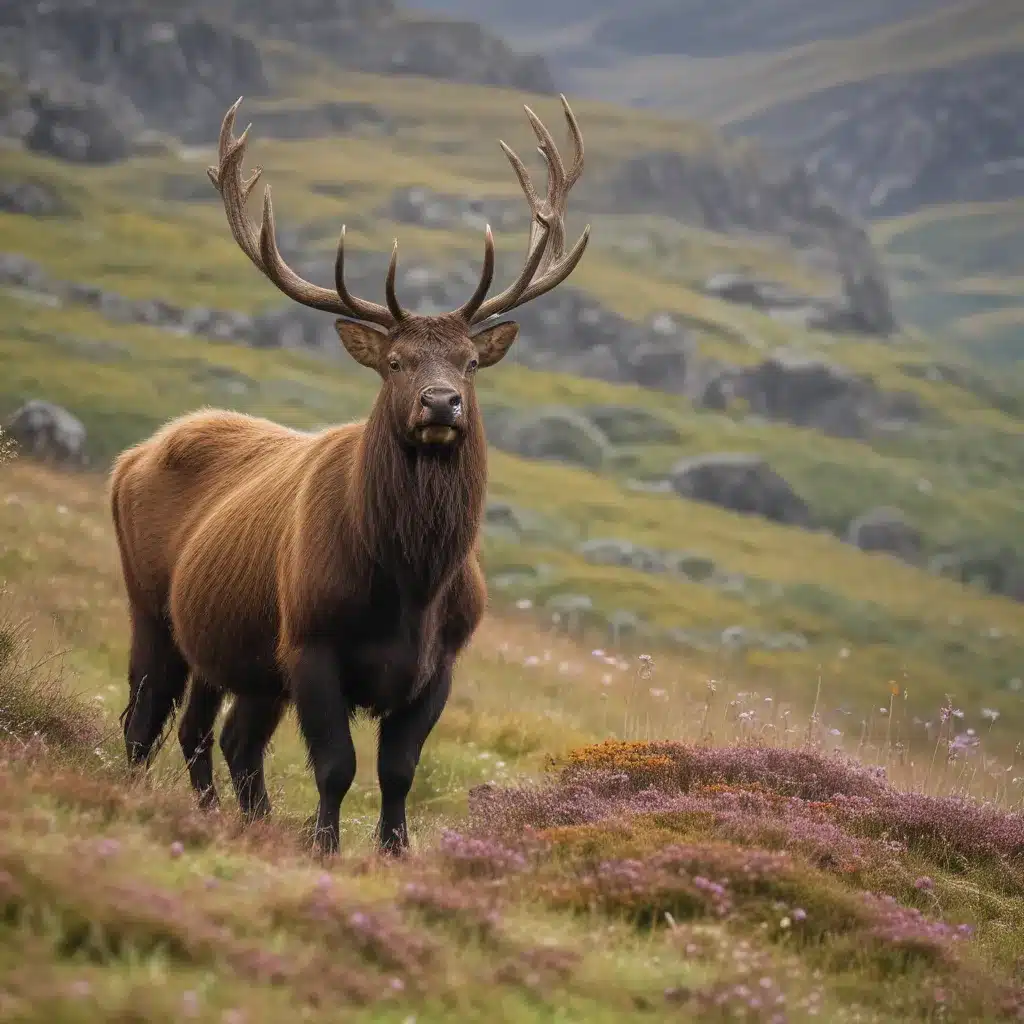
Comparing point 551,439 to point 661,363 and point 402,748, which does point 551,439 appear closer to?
point 661,363

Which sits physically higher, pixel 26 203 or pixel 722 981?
pixel 26 203

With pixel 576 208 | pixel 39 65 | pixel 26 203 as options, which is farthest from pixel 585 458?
pixel 39 65

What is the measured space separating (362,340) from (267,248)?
89 centimetres

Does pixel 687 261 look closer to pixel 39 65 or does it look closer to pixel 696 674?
pixel 39 65

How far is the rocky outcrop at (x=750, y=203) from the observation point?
121 meters

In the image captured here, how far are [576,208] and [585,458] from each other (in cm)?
5385

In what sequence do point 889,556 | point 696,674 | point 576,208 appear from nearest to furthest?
1. point 696,674
2. point 889,556
3. point 576,208

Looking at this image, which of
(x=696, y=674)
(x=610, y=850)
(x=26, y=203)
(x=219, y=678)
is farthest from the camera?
(x=26, y=203)

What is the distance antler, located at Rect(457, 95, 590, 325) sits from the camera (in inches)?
381

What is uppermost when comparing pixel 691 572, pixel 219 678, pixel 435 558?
pixel 435 558

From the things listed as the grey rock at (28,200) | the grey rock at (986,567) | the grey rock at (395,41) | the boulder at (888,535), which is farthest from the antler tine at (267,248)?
the grey rock at (395,41)

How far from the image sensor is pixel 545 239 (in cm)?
1019

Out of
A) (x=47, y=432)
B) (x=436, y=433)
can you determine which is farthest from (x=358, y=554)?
(x=47, y=432)

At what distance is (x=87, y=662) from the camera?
15.6 m
